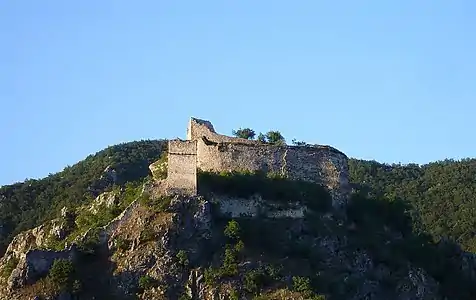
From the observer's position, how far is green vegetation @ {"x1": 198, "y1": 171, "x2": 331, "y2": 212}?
60344mm

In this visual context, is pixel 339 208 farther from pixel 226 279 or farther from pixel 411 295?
pixel 226 279

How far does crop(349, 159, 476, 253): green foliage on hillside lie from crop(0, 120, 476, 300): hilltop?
84.3 ft

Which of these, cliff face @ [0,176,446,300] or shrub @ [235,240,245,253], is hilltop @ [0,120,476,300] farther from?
shrub @ [235,240,245,253]

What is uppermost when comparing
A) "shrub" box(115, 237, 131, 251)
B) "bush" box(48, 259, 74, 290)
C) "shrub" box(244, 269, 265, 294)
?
"shrub" box(115, 237, 131, 251)

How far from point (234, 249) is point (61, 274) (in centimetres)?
876

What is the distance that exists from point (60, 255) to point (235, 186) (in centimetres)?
1025

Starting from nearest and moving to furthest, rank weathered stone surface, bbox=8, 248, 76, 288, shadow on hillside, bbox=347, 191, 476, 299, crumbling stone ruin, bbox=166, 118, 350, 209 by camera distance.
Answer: weathered stone surface, bbox=8, 248, 76, 288 → shadow on hillside, bbox=347, 191, 476, 299 → crumbling stone ruin, bbox=166, 118, 350, 209

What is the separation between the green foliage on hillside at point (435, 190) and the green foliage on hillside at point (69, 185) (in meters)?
20.0

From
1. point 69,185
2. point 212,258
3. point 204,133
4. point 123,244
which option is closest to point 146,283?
point 123,244

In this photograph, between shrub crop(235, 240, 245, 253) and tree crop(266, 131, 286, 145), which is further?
tree crop(266, 131, 286, 145)

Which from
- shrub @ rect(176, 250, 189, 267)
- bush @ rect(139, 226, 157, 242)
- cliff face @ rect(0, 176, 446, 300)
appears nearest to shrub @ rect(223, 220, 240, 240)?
cliff face @ rect(0, 176, 446, 300)

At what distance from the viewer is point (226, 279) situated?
2185 inches

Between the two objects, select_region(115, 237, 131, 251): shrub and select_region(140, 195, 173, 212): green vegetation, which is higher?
select_region(140, 195, 173, 212): green vegetation

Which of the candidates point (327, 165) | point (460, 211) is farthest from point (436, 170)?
point (327, 165)
